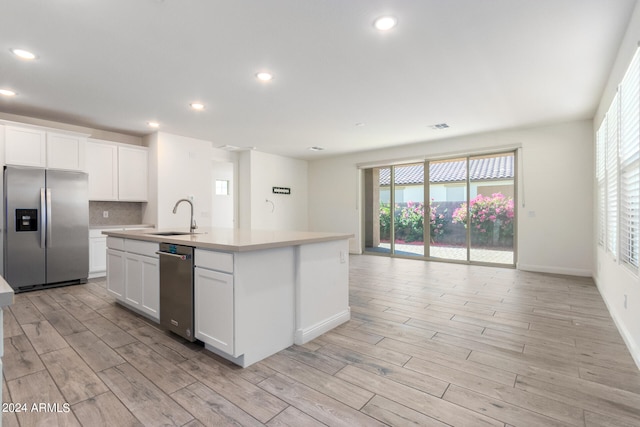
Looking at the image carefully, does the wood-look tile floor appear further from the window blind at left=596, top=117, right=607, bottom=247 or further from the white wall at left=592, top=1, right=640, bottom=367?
the window blind at left=596, top=117, right=607, bottom=247

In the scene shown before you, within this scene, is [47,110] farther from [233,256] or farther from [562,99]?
[562,99]

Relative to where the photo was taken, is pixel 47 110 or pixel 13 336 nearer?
pixel 13 336

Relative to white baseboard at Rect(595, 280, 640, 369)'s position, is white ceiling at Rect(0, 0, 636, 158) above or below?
above

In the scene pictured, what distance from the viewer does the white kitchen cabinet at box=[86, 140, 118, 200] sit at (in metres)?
5.10

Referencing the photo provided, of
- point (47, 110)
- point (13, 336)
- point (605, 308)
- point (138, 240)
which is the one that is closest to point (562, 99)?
point (605, 308)

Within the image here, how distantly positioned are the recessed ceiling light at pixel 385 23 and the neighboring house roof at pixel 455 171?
4569mm

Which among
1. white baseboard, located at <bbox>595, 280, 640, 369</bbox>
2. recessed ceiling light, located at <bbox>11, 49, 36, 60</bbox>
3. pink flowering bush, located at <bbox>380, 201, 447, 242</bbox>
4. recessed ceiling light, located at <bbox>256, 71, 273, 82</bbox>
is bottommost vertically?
white baseboard, located at <bbox>595, 280, 640, 369</bbox>

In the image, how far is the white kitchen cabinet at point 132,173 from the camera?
217 inches

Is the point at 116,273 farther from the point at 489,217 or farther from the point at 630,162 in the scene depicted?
the point at 489,217

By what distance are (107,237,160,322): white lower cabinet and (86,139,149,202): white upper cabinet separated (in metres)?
2.06

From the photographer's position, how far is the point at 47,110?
4.49 meters

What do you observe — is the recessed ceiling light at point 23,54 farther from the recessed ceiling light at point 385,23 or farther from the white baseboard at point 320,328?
the white baseboard at point 320,328

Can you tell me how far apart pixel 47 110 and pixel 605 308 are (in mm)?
7407

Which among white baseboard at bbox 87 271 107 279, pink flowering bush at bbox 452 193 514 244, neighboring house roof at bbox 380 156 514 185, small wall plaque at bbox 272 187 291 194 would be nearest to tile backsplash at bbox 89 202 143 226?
white baseboard at bbox 87 271 107 279
